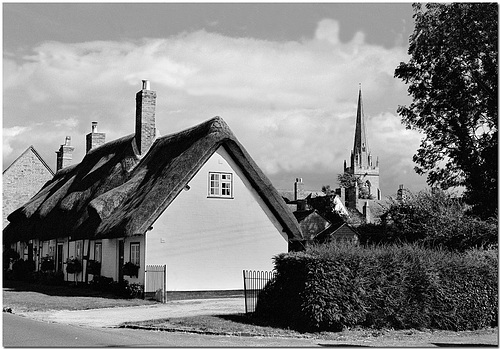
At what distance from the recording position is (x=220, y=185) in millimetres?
30641

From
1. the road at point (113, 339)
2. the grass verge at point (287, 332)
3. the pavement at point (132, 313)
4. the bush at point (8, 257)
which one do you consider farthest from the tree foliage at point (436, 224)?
the bush at point (8, 257)

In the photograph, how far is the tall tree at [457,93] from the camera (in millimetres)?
30969

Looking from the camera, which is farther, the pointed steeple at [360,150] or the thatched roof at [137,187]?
the pointed steeple at [360,150]

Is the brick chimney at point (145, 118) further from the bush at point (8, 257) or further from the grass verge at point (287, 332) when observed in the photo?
the grass verge at point (287, 332)

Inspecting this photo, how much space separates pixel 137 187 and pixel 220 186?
14.4 ft

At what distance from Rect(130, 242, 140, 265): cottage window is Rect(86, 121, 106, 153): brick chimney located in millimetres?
20121

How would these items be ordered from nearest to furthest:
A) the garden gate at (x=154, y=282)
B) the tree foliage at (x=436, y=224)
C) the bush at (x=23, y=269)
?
the garden gate at (x=154, y=282)
the tree foliage at (x=436, y=224)
the bush at (x=23, y=269)

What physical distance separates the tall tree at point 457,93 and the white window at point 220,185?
10.6 m

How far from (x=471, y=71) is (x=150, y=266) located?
56.8ft

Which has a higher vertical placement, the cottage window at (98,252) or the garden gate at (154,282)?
the cottage window at (98,252)

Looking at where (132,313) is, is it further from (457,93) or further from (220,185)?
(457,93)

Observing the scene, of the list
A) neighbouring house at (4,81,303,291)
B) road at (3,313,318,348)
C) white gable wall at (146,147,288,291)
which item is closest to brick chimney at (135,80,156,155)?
neighbouring house at (4,81,303,291)

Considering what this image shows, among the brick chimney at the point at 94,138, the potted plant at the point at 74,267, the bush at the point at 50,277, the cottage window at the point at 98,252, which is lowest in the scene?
the bush at the point at 50,277

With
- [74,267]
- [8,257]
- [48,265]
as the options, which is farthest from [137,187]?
[8,257]
